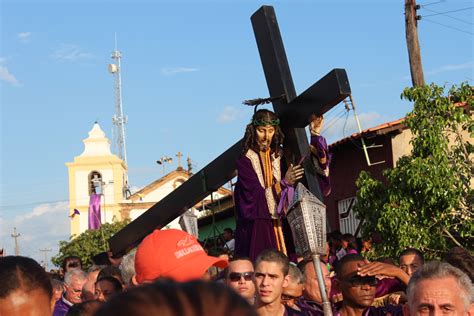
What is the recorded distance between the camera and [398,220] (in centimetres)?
1316

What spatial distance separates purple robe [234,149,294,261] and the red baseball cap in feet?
14.6

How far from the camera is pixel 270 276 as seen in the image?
597 cm

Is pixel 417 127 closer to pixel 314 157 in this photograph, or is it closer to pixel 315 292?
pixel 314 157

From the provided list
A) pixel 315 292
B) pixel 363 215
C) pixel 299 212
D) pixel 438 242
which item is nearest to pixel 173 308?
pixel 299 212

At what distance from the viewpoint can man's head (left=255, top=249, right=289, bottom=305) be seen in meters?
5.78

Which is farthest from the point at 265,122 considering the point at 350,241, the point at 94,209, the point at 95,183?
the point at 95,183

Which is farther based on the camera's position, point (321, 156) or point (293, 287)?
point (321, 156)

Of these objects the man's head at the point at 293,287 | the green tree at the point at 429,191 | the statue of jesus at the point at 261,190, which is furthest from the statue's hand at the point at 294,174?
the green tree at the point at 429,191

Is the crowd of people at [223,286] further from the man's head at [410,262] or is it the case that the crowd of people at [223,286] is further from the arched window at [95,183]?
the arched window at [95,183]

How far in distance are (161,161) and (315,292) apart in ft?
195

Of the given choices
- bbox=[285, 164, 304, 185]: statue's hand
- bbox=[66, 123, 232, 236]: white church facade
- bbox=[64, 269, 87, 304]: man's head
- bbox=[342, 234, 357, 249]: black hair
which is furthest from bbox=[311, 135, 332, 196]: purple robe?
bbox=[66, 123, 232, 236]: white church facade

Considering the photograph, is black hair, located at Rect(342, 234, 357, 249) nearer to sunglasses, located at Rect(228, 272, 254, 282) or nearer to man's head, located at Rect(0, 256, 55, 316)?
sunglasses, located at Rect(228, 272, 254, 282)

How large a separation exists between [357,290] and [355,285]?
0.11 feet

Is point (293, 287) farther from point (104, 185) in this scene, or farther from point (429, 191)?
point (104, 185)
